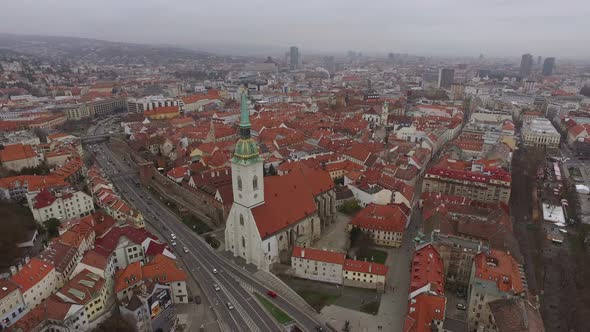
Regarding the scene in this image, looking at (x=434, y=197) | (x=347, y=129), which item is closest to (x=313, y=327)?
(x=434, y=197)

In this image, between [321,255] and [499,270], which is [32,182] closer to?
[321,255]

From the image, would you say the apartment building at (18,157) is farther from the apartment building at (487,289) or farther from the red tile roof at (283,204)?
the apartment building at (487,289)

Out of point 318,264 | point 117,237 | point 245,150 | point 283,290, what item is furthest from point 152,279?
point 318,264

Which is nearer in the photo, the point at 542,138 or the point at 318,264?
the point at 318,264

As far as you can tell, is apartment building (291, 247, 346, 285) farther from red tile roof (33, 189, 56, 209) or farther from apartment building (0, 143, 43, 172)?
apartment building (0, 143, 43, 172)

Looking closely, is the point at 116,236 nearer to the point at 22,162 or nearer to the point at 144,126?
the point at 22,162
